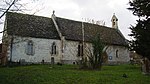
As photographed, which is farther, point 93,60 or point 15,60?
point 15,60

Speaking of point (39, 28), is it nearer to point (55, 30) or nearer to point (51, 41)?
point (51, 41)

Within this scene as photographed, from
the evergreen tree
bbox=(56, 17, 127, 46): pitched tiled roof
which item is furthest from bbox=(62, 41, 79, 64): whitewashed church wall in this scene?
the evergreen tree

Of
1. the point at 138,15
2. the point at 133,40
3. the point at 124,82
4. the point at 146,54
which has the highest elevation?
the point at 138,15

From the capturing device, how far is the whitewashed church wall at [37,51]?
37500 millimetres

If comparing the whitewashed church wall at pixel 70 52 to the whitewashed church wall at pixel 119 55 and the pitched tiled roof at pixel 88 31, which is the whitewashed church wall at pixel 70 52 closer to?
the pitched tiled roof at pixel 88 31

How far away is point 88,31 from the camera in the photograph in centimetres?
4988

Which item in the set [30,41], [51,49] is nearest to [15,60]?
[30,41]

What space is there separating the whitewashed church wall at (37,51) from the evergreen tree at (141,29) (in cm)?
1715

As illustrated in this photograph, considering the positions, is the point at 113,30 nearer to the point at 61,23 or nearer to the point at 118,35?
the point at 118,35

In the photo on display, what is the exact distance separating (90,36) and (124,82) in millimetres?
32444

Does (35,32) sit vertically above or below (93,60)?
above

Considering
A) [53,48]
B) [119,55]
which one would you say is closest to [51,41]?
[53,48]

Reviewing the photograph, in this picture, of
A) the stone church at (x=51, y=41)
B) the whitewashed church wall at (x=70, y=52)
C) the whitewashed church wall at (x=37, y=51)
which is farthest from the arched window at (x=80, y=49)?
the whitewashed church wall at (x=37, y=51)

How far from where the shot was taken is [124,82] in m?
16.1
